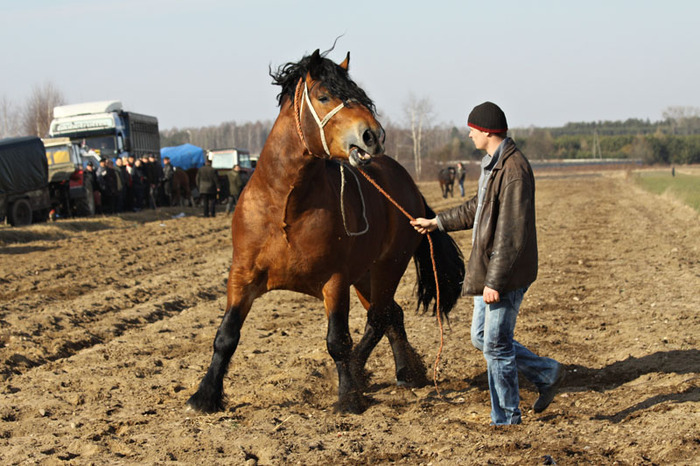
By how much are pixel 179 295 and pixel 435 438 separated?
6.57 m

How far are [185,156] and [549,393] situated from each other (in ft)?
113

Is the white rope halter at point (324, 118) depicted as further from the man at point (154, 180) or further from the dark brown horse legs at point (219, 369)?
the man at point (154, 180)

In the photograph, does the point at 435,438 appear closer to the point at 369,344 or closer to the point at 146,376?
the point at 369,344

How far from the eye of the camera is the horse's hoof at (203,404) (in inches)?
203

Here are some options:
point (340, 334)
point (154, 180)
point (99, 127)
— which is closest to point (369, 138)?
point (340, 334)

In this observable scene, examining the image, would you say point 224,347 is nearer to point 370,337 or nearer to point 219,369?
point 219,369

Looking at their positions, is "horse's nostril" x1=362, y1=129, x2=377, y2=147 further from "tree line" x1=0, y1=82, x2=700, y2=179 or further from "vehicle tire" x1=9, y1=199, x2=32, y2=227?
"tree line" x1=0, y1=82, x2=700, y2=179

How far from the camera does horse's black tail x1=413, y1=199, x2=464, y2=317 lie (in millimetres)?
6992

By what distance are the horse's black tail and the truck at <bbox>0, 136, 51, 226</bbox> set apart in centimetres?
1430

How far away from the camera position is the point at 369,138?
187 inches

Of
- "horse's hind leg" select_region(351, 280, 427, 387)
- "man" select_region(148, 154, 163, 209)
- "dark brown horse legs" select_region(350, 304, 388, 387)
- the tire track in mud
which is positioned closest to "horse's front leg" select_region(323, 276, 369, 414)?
"horse's hind leg" select_region(351, 280, 427, 387)

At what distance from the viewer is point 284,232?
16.9ft

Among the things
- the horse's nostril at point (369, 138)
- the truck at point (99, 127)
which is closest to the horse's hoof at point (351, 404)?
the horse's nostril at point (369, 138)

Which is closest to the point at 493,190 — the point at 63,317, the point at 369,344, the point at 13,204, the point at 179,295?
the point at 369,344
